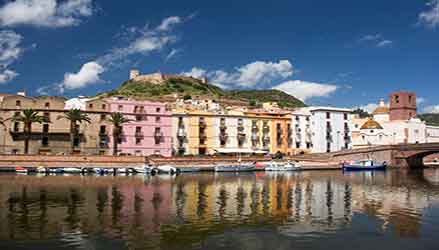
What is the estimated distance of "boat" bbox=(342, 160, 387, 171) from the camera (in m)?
96.3

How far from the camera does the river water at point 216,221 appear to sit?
23.1 metres

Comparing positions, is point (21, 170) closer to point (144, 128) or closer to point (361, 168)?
point (144, 128)

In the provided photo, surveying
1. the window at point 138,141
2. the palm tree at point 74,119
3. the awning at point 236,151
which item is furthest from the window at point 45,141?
the awning at point 236,151

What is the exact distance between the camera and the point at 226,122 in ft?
352

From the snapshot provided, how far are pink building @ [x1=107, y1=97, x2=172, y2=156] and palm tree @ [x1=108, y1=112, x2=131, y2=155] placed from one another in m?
1.43

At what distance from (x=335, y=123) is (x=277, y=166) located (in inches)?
1235

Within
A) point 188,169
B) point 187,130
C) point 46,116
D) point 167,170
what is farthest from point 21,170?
point 187,130

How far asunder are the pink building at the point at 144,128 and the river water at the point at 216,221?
5117 centimetres

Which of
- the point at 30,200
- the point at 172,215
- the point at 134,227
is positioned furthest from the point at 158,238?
the point at 30,200

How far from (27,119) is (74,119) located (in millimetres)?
8322

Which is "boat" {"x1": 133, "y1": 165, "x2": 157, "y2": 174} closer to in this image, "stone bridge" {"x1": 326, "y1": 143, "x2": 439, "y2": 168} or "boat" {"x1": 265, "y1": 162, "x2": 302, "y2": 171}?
"boat" {"x1": 265, "y1": 162, "x2": 302, "y2": 171}

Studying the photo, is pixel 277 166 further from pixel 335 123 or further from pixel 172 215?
pixel 172 215

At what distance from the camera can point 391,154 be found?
336ft

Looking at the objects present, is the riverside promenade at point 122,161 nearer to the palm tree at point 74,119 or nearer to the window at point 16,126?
the palm tree at point 74,119
